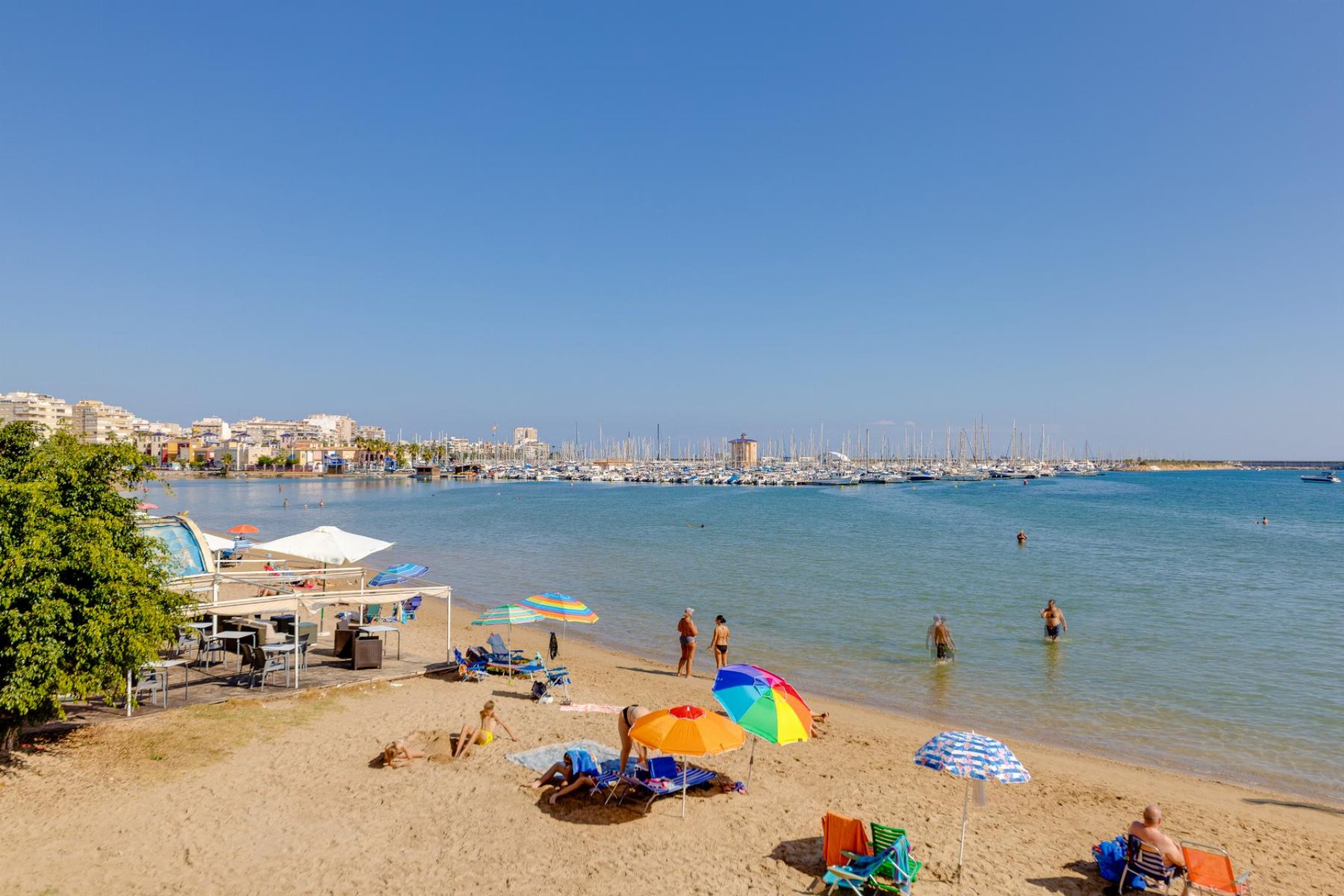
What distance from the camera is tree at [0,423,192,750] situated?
7344 mm

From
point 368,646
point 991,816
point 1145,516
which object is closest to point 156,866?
point 368,646

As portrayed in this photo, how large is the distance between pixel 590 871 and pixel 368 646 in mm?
7701

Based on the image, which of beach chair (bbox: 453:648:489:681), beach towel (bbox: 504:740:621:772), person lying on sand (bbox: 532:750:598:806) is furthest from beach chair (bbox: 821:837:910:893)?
beach chair (bbox: 453:648:489:681)

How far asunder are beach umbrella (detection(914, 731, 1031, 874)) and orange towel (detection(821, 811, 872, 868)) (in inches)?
33.8

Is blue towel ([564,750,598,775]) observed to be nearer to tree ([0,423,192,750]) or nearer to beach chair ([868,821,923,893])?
beach chair ([868,821,923,893])

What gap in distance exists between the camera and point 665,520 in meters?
61.8

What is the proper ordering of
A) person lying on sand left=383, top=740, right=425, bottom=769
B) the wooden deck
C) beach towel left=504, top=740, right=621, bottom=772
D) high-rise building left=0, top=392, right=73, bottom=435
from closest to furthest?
person lying on sand left=383, top=740, right=425, bottom=769 < beach towel left=504, top=740, right=621, bottom=772 < the wooden deck < high-rise building left=0, top=392, right=73, bottom=435

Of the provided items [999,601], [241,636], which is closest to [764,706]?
[241,636]

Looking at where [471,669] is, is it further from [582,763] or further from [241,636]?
[582,763]

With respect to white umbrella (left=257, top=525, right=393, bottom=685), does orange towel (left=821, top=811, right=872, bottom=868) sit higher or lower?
lower

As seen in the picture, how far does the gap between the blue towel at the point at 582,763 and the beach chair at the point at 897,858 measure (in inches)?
126

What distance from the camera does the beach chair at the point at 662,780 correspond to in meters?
8.14

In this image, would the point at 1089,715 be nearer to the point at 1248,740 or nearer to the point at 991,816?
the point at 1248,740

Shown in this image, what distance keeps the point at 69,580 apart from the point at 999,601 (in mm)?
25118
